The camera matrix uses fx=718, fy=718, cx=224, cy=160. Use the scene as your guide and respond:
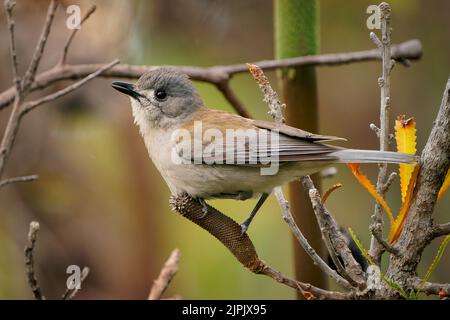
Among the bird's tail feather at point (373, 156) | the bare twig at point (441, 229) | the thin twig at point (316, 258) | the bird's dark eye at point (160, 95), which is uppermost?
the bird's dark eye at point (160, 95)

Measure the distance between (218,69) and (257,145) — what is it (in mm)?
627

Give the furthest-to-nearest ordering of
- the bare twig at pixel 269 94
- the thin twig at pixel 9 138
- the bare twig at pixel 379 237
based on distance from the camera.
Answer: the thin twig at pixel 9 138 < the bare twig at pixel 269 94 < the bare twig at pixel 379 237

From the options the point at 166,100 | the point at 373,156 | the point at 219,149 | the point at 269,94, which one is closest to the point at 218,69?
the point at 166,100

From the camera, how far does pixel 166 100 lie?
285 centimetres

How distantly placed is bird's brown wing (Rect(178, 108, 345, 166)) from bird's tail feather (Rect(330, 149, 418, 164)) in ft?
0.22

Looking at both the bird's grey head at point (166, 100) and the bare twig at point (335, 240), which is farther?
the bird's grey head at point (166, 100)

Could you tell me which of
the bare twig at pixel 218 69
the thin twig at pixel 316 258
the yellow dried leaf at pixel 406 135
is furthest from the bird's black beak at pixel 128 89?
the yellow dried leaf at pixel 406 135

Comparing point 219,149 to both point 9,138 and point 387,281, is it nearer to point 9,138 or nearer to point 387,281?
point 9,138

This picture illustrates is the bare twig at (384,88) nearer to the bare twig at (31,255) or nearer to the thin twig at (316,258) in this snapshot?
the thin twig at (316,258)

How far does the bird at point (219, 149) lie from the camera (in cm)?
237

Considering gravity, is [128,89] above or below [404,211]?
above

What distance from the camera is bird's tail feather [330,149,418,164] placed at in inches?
68.8

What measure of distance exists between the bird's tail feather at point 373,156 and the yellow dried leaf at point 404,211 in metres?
0.04
